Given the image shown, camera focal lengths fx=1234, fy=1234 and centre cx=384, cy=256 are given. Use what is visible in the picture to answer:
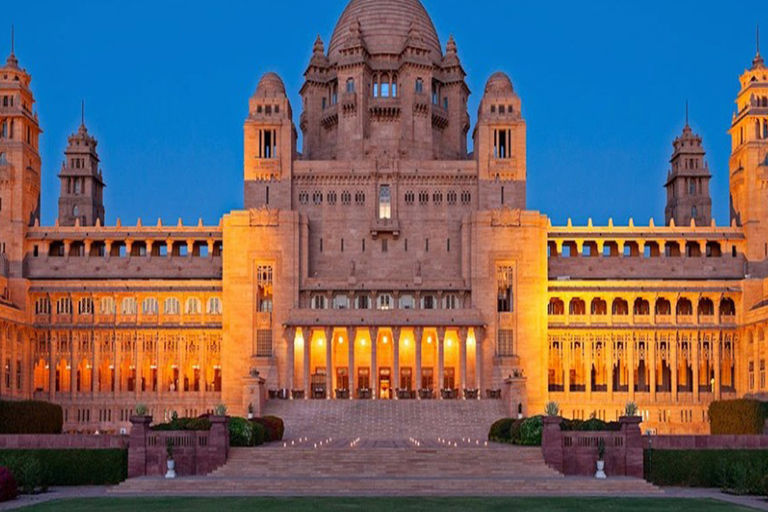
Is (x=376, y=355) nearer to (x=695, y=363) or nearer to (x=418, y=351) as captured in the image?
(x=418, y=351)

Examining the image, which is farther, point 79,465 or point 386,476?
point 79,465

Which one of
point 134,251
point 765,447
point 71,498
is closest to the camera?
point 71,498

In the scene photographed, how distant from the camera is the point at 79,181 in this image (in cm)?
14738

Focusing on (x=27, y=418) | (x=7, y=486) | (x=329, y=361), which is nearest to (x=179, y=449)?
(x=7, y=486)

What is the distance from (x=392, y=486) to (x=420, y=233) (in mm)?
65978

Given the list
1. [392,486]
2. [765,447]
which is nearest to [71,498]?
[392,486]

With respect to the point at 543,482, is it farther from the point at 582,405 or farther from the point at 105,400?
the point at 105,400

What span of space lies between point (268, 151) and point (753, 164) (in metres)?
48.0

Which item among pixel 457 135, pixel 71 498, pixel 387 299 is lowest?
pixel 71 498

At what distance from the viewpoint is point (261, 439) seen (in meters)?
73.8

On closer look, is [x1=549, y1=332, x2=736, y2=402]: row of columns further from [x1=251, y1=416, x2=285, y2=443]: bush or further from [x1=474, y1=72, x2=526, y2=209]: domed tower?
[x1=251, y1=416, x2=285, y2=443]: bush

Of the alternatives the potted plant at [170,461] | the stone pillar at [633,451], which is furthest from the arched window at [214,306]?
the stone pillar at [633,451]

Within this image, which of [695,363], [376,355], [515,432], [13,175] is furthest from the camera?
[13,175]

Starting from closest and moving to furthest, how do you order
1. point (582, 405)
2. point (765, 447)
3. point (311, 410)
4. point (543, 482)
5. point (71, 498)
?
point (71, 498) < point (543, 482) < point (765, 447) < point (311, 410) < point (582, 405)
